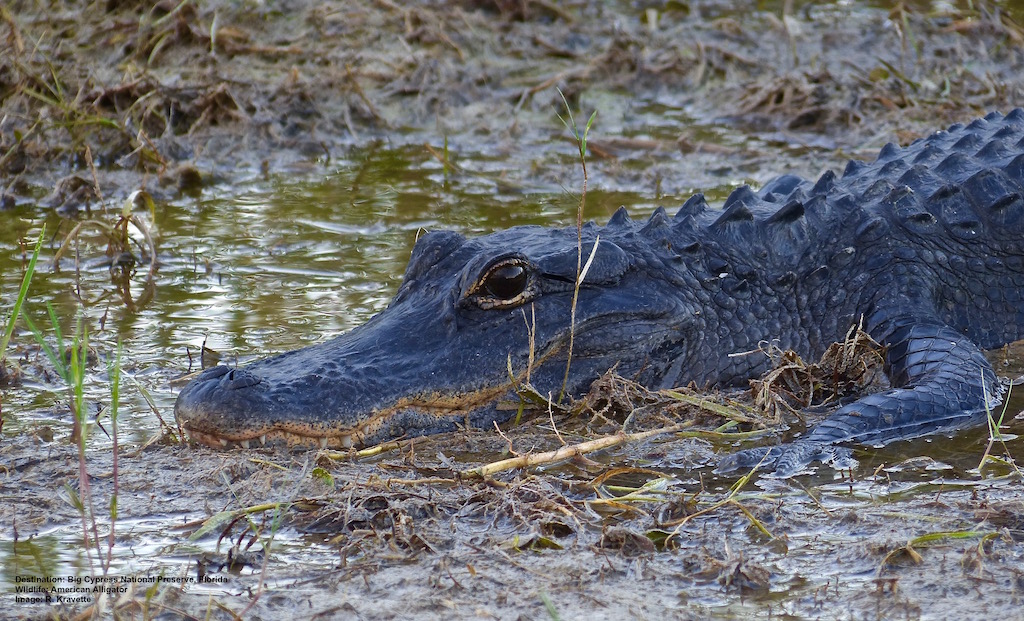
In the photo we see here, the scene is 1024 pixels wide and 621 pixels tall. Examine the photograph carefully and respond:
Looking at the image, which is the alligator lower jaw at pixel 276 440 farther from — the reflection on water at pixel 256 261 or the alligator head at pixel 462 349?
the reflection on water at pixel 256 261

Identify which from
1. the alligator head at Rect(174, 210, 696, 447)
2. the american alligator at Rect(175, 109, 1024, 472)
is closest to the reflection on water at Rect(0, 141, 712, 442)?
the alligator head at Rect(174, 210, 696, 447)

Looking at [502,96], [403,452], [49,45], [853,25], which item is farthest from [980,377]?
[49,45]

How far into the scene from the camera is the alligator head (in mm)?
4070

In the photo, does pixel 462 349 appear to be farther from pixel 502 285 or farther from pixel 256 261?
pixel 256 261

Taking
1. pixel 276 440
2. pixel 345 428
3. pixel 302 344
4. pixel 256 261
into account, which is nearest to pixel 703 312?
pixel 345 428

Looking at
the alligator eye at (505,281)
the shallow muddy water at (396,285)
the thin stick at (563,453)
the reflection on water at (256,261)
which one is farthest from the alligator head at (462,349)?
the reflection on water at (256,261)

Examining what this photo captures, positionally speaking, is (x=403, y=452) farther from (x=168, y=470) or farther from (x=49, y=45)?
(x=49, y=45)

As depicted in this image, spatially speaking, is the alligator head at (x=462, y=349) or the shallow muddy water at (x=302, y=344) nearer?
the shallow muddy water at (x=302, y=344)

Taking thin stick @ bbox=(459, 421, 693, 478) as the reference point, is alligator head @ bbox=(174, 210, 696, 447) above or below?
above

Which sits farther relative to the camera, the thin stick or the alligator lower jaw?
the alligator lower jaw

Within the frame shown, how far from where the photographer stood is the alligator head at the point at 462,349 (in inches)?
160

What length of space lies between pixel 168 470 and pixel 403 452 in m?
0.76

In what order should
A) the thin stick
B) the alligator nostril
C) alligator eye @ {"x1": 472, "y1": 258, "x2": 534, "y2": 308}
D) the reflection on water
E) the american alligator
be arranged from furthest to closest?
the reflection on water, alligator eye @ {"x1": 472, "y1": 258, "x2": 534, "y2": 308}, the american alligator, the alligator nostril, the thin stick

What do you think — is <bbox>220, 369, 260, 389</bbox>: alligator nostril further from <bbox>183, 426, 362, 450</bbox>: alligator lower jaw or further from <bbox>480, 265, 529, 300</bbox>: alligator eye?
<bbox>480, 265, 529, 300</bbox>: alligator eye
